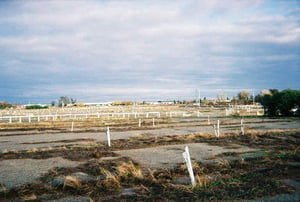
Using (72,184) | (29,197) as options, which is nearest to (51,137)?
(72,184)

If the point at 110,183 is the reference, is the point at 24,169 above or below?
below

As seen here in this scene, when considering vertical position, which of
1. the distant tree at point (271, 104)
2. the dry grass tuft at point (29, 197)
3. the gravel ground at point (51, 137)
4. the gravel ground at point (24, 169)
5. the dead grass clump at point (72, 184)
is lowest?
the gravel ground at point (51, 137)

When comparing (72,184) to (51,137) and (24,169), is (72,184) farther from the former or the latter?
(51,137)

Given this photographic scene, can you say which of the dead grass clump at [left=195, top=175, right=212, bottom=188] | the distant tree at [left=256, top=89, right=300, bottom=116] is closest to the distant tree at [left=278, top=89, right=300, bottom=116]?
the distant tree at [left=256, top=89, right=300, bottom=116]

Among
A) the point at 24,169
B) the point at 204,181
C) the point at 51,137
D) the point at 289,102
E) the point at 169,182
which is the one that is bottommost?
the point at 51,137

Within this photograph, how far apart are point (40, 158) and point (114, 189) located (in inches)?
252

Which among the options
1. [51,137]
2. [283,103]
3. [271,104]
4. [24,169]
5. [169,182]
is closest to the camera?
[169,182]

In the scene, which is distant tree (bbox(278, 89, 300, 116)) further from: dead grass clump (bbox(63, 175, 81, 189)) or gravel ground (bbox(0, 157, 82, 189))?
dead grass clump (bbox(63, 175, 81, 189))

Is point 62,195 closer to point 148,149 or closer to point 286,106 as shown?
point 148,149

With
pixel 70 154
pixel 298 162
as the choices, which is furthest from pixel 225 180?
pixel 70 154

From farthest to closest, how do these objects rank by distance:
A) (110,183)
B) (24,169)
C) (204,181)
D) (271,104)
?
(271,104) < (24,169) < (110,183) < (204,181)

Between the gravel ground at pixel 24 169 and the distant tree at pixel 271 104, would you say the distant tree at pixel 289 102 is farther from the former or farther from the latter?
the gravel ground at pixel 24 169

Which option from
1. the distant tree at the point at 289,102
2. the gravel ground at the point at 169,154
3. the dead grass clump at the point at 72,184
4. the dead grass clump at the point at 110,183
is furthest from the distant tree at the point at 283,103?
the dead grass clump at the point at 72,184

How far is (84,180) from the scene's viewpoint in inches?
332
